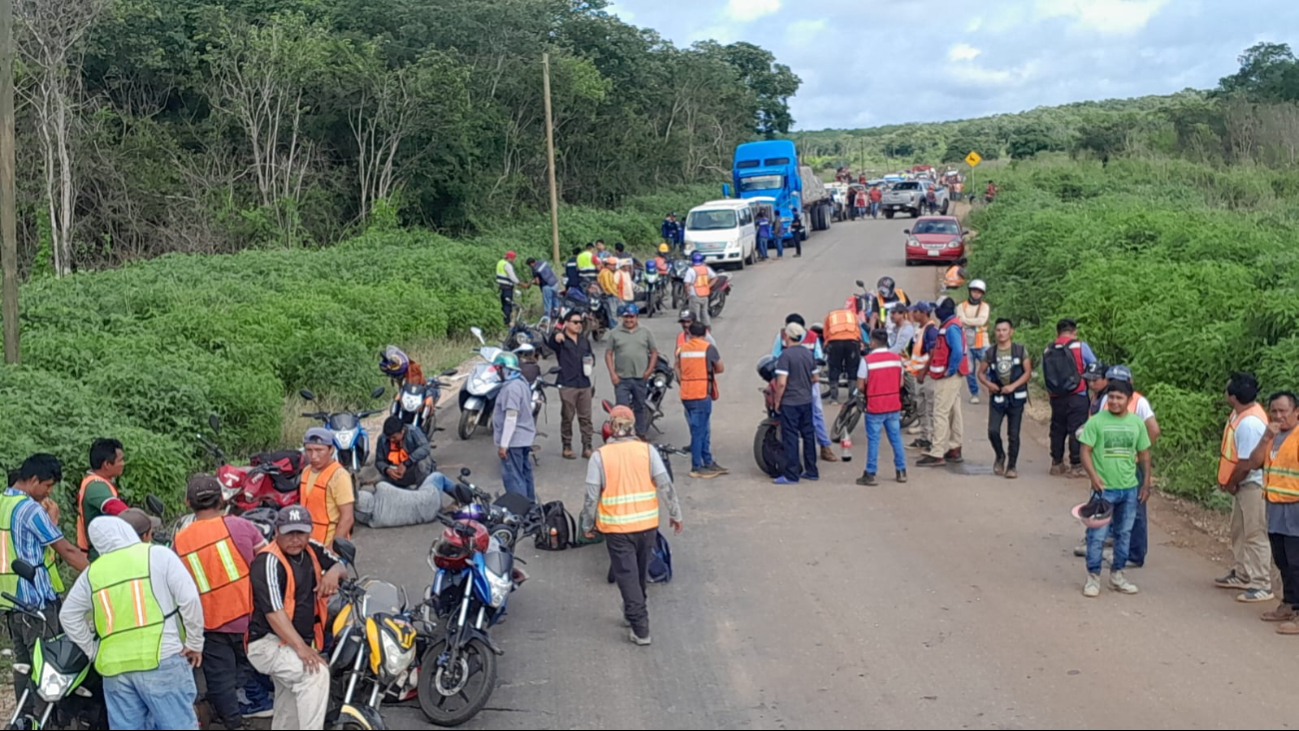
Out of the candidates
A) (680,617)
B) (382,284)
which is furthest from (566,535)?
(382,284)

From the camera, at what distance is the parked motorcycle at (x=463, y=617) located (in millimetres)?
7312

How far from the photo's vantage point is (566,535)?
1084cm

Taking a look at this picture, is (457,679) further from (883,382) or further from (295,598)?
(883,382)

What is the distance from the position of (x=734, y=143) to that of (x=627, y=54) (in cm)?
2067

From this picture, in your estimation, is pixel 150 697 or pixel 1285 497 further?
pixel 1285 497

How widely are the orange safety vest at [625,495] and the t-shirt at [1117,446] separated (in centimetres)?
357

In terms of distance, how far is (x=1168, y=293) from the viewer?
16.2m

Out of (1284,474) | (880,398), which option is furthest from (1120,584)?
(880,398)

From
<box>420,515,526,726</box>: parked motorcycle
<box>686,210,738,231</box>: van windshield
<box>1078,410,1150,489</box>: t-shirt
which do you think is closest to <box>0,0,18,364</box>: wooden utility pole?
<box>420,515,526,726</box>: parked motorcycle

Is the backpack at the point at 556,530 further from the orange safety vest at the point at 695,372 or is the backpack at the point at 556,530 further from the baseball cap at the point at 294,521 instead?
the baseball cap at the point at 294,521

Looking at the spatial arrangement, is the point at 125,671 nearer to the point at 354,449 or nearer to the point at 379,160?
the point at 354,449

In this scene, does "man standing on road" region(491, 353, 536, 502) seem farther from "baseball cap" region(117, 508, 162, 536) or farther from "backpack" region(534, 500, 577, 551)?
"baseball cap" region(117, 508, 162, 536)

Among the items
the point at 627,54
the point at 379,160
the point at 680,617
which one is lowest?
the point at 680,617

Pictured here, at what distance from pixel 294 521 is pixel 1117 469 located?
244 inches
